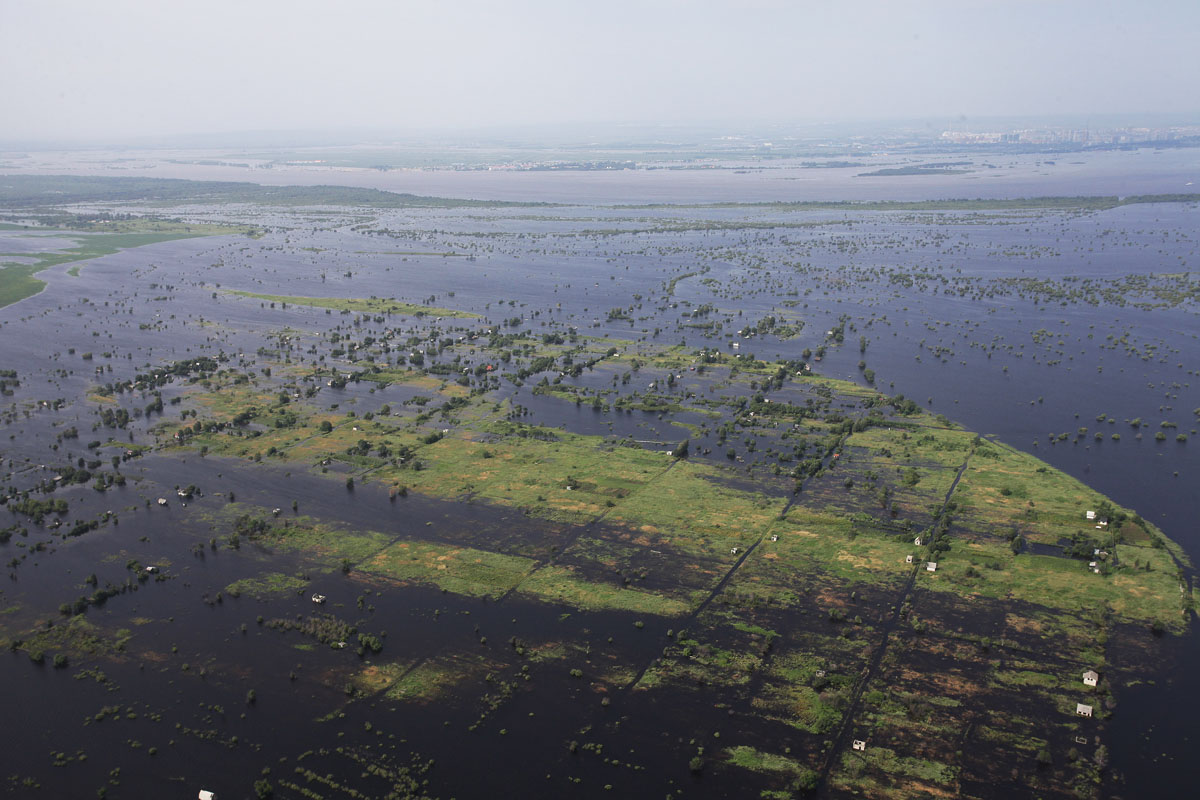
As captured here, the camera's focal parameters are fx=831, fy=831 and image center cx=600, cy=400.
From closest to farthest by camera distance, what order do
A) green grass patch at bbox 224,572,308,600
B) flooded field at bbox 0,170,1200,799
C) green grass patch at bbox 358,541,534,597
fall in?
flooded field at bbox 0,170,1200,799 < green grass patch at bbox 224,572,308,600 < green grass patch at bbox 358,541,534,597

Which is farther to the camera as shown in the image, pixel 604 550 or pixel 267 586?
pixel 604 550

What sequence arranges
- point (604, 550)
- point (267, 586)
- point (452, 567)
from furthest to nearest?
point (604, 550) < point (452, 567) < point (267, 586)

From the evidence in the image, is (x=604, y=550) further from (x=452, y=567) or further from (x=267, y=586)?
(x=267, y=586)

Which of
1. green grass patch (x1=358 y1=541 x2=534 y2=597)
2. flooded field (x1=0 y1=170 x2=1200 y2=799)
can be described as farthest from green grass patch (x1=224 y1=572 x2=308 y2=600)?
green grass patch (x1=358 y1=541 x2=534 y2=597)

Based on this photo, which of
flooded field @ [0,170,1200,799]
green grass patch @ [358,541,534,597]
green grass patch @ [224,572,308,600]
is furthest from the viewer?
green grass patch @ [358,541,534,597]

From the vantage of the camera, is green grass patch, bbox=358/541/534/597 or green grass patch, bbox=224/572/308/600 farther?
green grass patch, bbox=358/541/534/597

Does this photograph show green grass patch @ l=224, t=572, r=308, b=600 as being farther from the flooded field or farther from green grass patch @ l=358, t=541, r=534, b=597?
green grass patch @ l=358, t=541, r=534, b=597

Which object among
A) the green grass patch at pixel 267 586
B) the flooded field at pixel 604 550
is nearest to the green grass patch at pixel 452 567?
the flooded field at pixel 604 550

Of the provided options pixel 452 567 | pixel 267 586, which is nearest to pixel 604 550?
pixel 452 567

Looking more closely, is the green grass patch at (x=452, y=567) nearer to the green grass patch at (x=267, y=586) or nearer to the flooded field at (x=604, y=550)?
the flooded field at (x=604, y=550)
